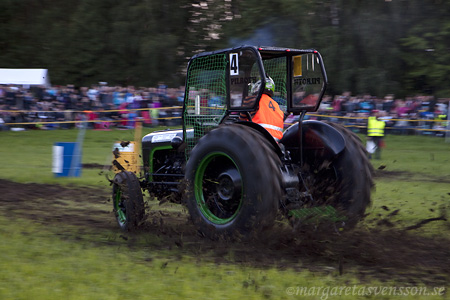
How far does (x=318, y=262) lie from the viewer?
5.09 meters

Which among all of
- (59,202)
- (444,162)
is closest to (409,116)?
(444,162)

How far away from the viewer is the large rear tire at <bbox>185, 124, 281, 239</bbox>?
519 centimetres

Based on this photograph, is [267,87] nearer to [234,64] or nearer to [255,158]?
[234,64]

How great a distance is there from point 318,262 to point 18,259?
8.79 ft

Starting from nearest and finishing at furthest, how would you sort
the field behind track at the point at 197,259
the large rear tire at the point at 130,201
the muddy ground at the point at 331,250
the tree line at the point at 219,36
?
the field behind track at the point at 197,259 < the muddy ground at the point at 331,250 < the large rear tire at the point at 130,201 < the tree line at the point at 219,36

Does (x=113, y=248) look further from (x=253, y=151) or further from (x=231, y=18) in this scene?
(x=231, y=18)

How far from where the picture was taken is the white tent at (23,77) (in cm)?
2447

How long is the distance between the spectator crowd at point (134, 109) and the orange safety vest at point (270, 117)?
14599 millimetres

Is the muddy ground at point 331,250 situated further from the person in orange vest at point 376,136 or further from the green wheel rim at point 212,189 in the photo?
the person in orange vest at point 376,136

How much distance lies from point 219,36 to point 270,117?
2601cm

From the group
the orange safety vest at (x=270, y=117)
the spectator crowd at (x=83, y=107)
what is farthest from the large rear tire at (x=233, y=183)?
the spectator crowd at (x=83, y=107)

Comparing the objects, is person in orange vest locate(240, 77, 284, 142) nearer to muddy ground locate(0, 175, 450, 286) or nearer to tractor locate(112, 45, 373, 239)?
tractor locate(112, 45, 373, 239)

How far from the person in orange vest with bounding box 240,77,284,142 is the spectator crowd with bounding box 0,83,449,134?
14598 mm

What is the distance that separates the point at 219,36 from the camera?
31312 mm
